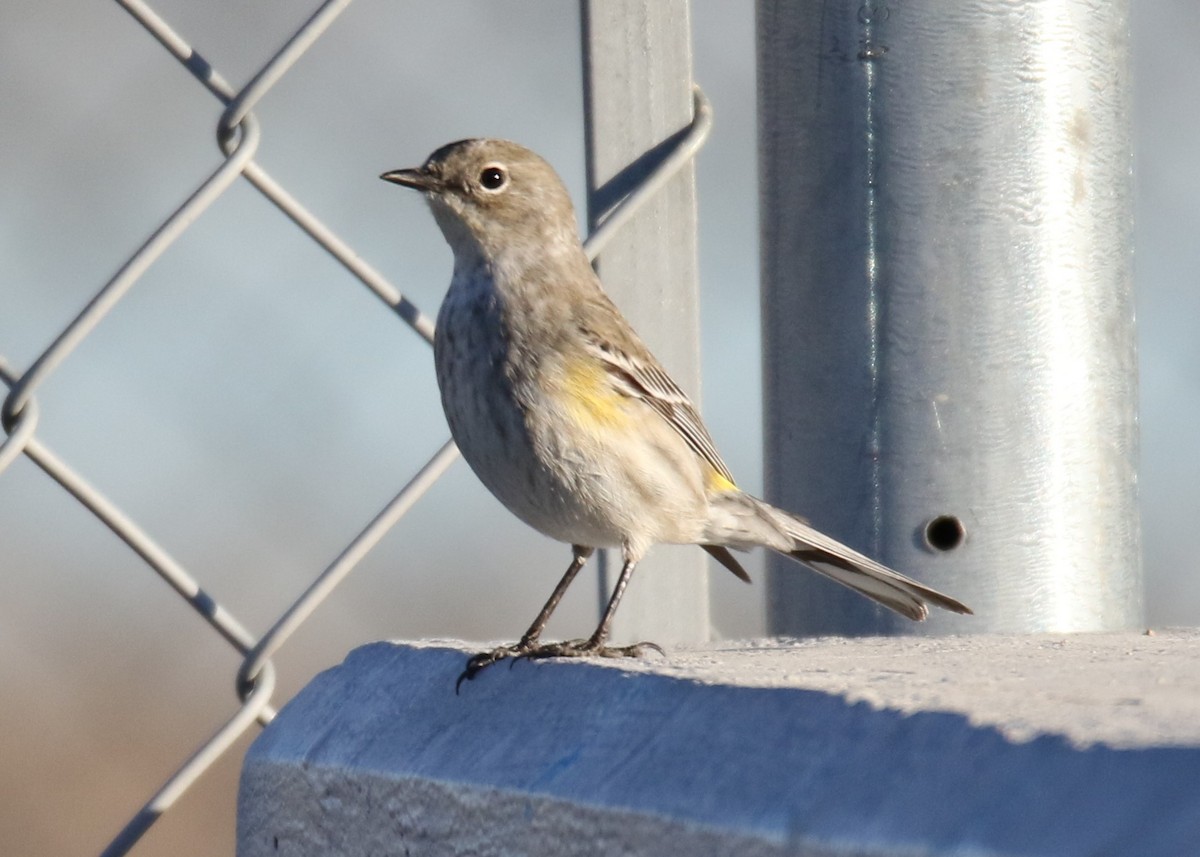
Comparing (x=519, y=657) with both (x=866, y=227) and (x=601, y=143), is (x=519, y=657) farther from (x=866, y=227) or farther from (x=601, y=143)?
(x=601, y=143)

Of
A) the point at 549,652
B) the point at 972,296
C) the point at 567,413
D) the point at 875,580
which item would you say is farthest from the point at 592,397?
the point at 972,296

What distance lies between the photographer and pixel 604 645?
207cm

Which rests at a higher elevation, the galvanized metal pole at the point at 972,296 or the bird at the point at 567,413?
the galvanized metal pole at the point at 972,296

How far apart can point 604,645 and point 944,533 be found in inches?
21.5

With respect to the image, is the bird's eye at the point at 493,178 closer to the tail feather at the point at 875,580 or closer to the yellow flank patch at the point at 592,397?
the yellow flank patch at the point at 592,397

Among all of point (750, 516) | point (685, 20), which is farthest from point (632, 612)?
point (685, 20)

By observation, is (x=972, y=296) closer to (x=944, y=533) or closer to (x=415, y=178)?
(x=944, y=533)

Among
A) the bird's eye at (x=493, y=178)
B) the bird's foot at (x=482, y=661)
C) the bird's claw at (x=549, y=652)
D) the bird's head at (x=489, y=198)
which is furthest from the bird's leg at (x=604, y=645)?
the bird's eye at (x=493, y=178)

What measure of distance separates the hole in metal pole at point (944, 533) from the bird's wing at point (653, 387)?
544 millimetres

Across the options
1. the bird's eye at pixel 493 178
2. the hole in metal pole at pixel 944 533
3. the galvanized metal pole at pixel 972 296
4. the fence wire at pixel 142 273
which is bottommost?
the fence wire at pixel 142 273

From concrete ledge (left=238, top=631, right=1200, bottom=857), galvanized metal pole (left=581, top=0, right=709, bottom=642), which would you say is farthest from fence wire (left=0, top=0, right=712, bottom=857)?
concrete ledge (left=238, top=631, right=1200, bottom=857)

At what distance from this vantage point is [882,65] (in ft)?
5.47

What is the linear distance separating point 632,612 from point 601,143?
0.61 m

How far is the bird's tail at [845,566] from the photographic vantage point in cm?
172
